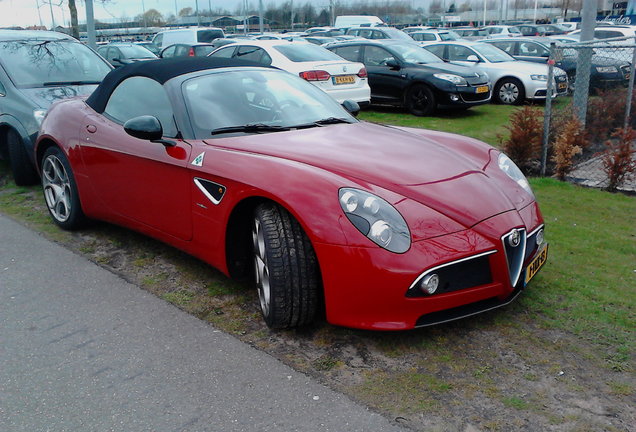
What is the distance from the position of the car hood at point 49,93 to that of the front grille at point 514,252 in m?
5.22

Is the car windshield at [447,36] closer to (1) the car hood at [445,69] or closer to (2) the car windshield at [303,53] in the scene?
(1) the car hood at [445,69]

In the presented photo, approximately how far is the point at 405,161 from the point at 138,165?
6.41 ft

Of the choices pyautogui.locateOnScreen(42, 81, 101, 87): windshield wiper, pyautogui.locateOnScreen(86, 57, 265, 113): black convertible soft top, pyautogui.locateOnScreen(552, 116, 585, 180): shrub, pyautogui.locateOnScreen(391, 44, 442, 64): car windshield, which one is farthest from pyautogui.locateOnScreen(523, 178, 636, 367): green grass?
pyautogui.locateOnScreen(391, 44, 442, 64): car windshield

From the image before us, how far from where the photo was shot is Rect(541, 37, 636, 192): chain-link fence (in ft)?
23.2

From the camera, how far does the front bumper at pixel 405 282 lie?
3.14 metres

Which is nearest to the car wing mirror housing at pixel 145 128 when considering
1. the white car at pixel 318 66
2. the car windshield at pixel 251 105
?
the car windshield at pixel 251 105

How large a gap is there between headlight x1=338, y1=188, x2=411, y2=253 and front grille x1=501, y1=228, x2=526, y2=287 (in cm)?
59

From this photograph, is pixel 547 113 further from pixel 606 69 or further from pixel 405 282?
pixel 405 282

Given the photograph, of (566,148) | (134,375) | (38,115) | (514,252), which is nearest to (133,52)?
(38,115)

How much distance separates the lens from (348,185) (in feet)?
11.1

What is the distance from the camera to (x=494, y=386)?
3.04m

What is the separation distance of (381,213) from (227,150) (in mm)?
1180

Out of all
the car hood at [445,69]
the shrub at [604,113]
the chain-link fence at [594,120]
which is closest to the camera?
the chain-link fence at [594,120]

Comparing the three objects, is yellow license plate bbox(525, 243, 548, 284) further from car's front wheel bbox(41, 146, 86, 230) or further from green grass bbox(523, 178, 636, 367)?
car's front wheel bbox(41, 146, 86, 230)
